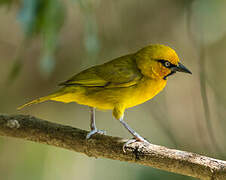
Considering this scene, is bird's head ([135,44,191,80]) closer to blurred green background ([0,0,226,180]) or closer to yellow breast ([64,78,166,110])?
yellow breast ([64,78,166,110])

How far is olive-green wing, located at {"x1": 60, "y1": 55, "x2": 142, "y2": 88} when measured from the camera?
12.8 ft

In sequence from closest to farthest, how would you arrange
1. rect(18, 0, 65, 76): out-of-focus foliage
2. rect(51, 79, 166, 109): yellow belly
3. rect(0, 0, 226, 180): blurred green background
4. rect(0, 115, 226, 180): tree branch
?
rect(0, 115, 226, 180): tree branch, rect(18, 0, 65, 76): out-of-focus foliage, rect(51, 79, 166, 109): yellow belly, rect(0, 0, 226, 180): blurred green background

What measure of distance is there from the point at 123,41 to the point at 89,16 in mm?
2485

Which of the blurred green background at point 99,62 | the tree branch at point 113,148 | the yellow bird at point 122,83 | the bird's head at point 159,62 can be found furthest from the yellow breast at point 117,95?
the blurred green background at point 99,62

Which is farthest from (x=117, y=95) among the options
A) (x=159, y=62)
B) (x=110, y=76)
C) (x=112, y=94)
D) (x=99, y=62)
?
(x=99, y=62)

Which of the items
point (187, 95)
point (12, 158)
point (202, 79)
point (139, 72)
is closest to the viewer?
point (202, 79)

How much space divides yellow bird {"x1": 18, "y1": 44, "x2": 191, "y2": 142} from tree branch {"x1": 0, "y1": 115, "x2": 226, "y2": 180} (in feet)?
1.22

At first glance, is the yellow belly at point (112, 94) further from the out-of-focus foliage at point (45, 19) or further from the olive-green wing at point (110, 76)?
the out-of-focus foliage at point (45, 19)

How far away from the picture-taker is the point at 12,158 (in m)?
6.20

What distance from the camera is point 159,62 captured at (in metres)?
3.95

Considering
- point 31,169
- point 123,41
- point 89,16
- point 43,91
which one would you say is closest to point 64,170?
point 31,169

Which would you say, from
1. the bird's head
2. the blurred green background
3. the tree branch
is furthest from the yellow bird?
the blurred green background

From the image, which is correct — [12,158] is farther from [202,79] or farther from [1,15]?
[202,79]

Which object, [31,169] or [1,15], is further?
[1,15]
